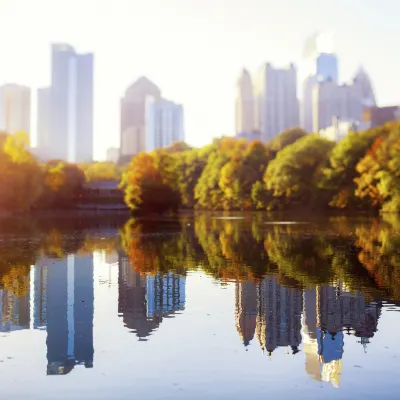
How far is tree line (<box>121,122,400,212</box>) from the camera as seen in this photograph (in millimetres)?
89875

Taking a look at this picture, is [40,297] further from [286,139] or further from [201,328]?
[286,139]

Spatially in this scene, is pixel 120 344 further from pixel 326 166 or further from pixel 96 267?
pixel 326 166

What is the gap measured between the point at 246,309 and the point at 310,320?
6.08ft

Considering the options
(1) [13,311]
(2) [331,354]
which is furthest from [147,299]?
(2) [331,354]

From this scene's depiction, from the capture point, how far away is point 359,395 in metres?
9.76

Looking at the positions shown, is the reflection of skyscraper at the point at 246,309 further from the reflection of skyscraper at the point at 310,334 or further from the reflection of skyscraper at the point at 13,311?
the reflection of skyscraper at the point at 13,311

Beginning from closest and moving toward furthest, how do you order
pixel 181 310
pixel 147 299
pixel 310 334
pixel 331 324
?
pixel 310 334, pixel 331 324, pixel 181 310, pixel 147 299

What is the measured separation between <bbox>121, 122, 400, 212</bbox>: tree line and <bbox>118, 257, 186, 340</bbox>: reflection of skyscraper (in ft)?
219

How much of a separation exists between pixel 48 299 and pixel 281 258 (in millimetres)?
12332

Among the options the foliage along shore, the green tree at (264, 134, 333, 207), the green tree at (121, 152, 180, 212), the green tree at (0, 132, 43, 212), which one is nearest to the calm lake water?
the green tree at (0, 132, 43, 212)

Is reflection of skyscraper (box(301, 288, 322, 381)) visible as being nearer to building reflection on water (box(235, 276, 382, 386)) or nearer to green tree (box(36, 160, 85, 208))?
building reflection on water (box(235, 276, 382, 386))

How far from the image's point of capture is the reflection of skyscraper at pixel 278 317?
13.2 m

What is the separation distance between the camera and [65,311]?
54.0ft

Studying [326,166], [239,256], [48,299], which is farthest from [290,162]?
[48,299]
